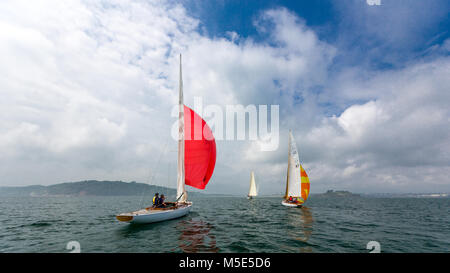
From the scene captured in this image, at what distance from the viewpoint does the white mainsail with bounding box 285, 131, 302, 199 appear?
32.6 meters

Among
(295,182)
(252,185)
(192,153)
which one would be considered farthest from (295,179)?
(252,185)

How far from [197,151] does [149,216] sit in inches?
359

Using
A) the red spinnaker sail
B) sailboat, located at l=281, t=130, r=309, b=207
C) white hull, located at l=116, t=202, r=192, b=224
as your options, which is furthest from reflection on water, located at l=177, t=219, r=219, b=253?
sailboat, located at l=281, t=130, r=309, b=207

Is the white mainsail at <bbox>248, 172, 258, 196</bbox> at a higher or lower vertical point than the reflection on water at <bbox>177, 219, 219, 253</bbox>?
lower

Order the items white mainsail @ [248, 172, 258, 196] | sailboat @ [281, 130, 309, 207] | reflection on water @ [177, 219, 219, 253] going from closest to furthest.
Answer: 1. reflection on water @ [177, 219, 219, 253]
2. sailboat @ [281, 130, 309, 207]
3. white mainsail @ [248, 172, 258, 196]

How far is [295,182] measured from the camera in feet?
108

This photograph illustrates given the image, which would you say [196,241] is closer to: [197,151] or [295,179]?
A: [197,151]

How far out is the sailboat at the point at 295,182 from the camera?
32.5 meters

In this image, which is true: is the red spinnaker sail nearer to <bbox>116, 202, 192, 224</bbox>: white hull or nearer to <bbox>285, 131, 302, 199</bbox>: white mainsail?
<bbox>116, 202, 192, 224</bbox>: white hull

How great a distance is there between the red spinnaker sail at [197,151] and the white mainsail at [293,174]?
17.3 m

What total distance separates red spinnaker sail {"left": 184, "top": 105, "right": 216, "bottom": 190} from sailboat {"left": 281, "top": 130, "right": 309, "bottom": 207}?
17338 mm
